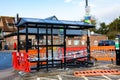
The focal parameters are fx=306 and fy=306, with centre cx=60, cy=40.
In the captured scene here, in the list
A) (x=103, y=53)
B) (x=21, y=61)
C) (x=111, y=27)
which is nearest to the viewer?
(x=21, y=61)

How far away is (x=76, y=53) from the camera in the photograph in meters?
22.2

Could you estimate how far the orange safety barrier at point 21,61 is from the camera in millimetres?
16859

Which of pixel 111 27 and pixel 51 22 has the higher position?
pixel 111 27

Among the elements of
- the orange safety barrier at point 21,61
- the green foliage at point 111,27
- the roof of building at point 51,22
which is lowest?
the orange safety barrier at point 21,61

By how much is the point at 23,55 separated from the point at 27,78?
266cm

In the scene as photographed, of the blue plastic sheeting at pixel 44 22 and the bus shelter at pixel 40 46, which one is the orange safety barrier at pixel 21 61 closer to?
the bus shelter at pixel 40 46

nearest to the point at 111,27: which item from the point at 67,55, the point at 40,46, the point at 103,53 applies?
the point at 103,53

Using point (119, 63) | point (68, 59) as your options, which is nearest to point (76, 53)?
point (68, 59)

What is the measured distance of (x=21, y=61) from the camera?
58.6 ft

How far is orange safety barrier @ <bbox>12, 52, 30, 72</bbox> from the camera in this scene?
1686 cm

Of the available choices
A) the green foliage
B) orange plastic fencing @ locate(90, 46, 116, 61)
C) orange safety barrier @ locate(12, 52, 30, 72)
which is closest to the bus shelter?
orange safety barrier @ locate(12, 52, 30, 72)

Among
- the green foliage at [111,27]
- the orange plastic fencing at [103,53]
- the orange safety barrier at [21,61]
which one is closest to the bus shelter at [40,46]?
the orange safety barrier at [21,61]

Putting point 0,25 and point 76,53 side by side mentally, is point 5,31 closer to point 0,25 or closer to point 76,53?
point 0,25

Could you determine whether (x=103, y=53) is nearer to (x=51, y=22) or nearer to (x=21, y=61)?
(x=51, y=22)
